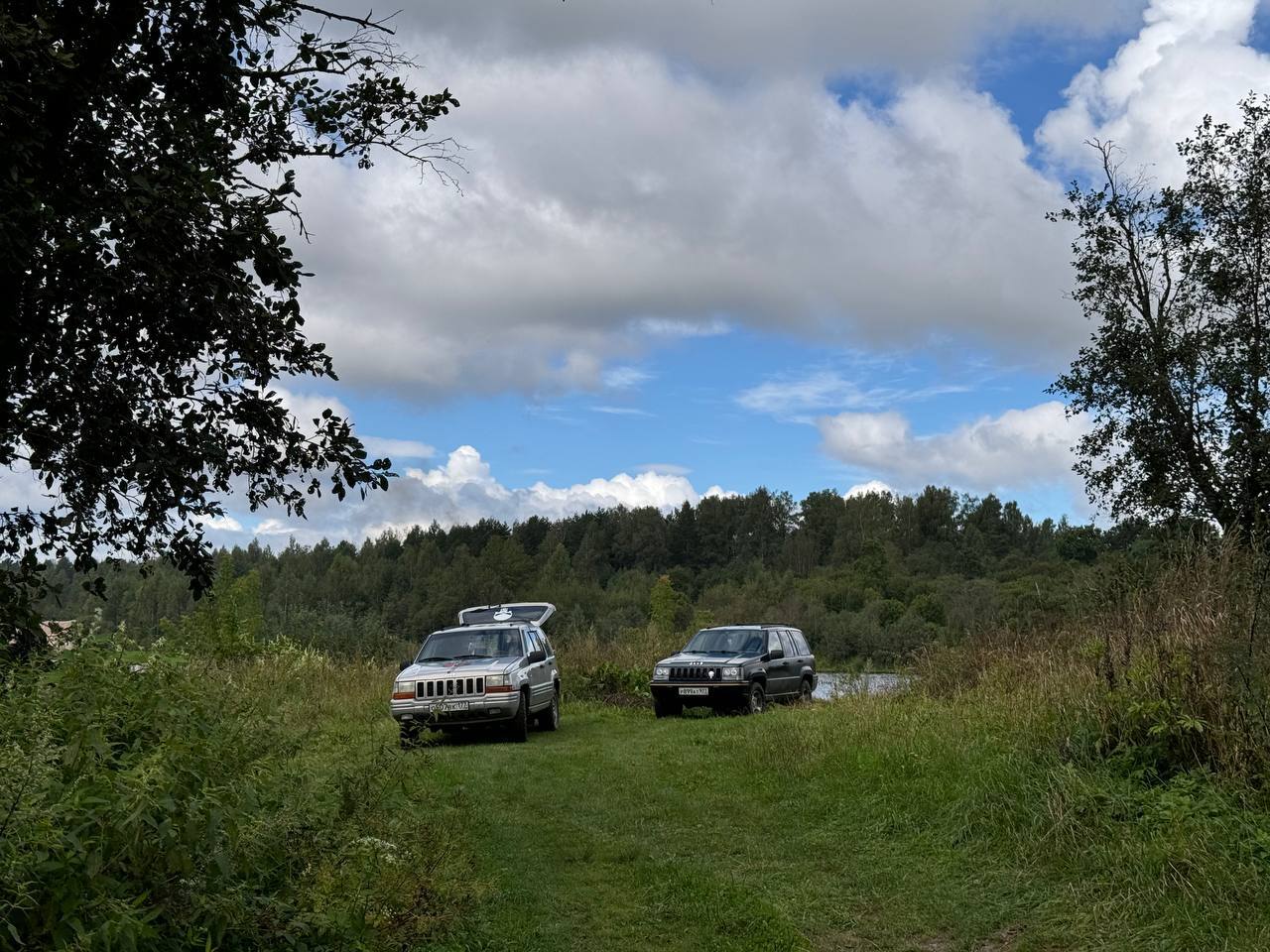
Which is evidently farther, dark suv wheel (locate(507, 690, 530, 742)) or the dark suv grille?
the dark suv grille

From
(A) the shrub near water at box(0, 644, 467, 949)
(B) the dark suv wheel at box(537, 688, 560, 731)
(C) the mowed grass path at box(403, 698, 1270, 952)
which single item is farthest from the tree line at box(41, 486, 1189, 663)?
(A) the shrub near water at box(0, 644, 467, 949)

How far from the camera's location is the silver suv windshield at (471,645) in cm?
1575

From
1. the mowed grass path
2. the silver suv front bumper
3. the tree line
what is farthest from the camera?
the tree line

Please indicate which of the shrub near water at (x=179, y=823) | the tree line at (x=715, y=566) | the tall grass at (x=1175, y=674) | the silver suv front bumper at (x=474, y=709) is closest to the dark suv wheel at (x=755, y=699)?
the silver suv front bumper at (x=474, y=709)

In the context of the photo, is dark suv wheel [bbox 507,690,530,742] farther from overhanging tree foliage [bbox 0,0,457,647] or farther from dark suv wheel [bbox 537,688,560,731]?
overhanging tree foliage [bbox 0,0,457,647]

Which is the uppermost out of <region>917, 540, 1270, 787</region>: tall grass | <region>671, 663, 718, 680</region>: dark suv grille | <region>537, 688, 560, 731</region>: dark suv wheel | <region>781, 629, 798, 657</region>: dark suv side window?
<region>917, 540, 1270, 787</region>: tall grass

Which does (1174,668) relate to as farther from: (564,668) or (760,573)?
(760,573)

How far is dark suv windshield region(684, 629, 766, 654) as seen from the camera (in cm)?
1984

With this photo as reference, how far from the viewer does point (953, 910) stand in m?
6.29

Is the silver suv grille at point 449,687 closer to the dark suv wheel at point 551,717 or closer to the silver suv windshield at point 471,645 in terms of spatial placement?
the silver suv windshield at point 471,645

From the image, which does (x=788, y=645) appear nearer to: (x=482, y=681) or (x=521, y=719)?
(x=521, y=719)

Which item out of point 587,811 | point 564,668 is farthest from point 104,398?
point 564,668

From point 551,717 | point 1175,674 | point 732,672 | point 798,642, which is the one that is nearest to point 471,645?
point 551,717

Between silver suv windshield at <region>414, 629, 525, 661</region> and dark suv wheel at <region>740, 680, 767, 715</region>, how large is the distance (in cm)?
470
